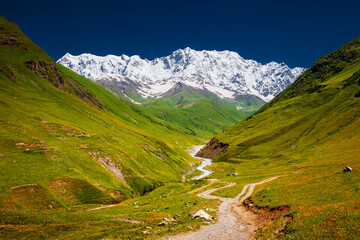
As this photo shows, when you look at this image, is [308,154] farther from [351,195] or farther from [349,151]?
[351,195]

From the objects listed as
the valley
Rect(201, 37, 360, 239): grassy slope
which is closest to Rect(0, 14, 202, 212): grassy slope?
the valley

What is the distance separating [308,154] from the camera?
110688 mm

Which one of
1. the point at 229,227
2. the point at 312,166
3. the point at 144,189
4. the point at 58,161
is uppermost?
the point at 312,166

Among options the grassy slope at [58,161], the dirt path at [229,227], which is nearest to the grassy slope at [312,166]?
the dirt path at [229,227]

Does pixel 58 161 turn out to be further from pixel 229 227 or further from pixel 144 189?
pixel 229 227

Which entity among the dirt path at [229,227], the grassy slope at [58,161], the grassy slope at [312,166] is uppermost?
the grassy slope at [312,166]

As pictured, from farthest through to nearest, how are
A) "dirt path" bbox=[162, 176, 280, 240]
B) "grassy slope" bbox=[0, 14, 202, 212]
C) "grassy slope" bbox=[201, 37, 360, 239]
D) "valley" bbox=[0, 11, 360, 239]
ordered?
"grassy slope" bbox=[0, 14, 202, 212]
"valley" bbox=[0, 11, 360, 239]
"dirt path" bbox=[162, 176, 280, 240]
"grassy slope" bbox=[201, 37, 360, 239]

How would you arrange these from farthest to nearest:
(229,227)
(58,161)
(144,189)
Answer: (144,189), (58,161), (229,227)

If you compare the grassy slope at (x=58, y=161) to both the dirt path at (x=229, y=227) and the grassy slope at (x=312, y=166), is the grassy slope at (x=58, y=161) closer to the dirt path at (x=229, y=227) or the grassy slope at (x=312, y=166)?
the grassy slope at (x=312, y=166)

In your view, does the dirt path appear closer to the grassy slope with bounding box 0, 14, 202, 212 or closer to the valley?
the valley

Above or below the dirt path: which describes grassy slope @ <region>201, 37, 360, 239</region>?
above

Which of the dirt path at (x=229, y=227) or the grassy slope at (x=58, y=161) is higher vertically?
the dirt path at (x=229, y=227)

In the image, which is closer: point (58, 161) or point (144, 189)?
point (58, 161)

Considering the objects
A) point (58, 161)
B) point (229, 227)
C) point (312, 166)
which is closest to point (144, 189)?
Answer: point (58, 161)
